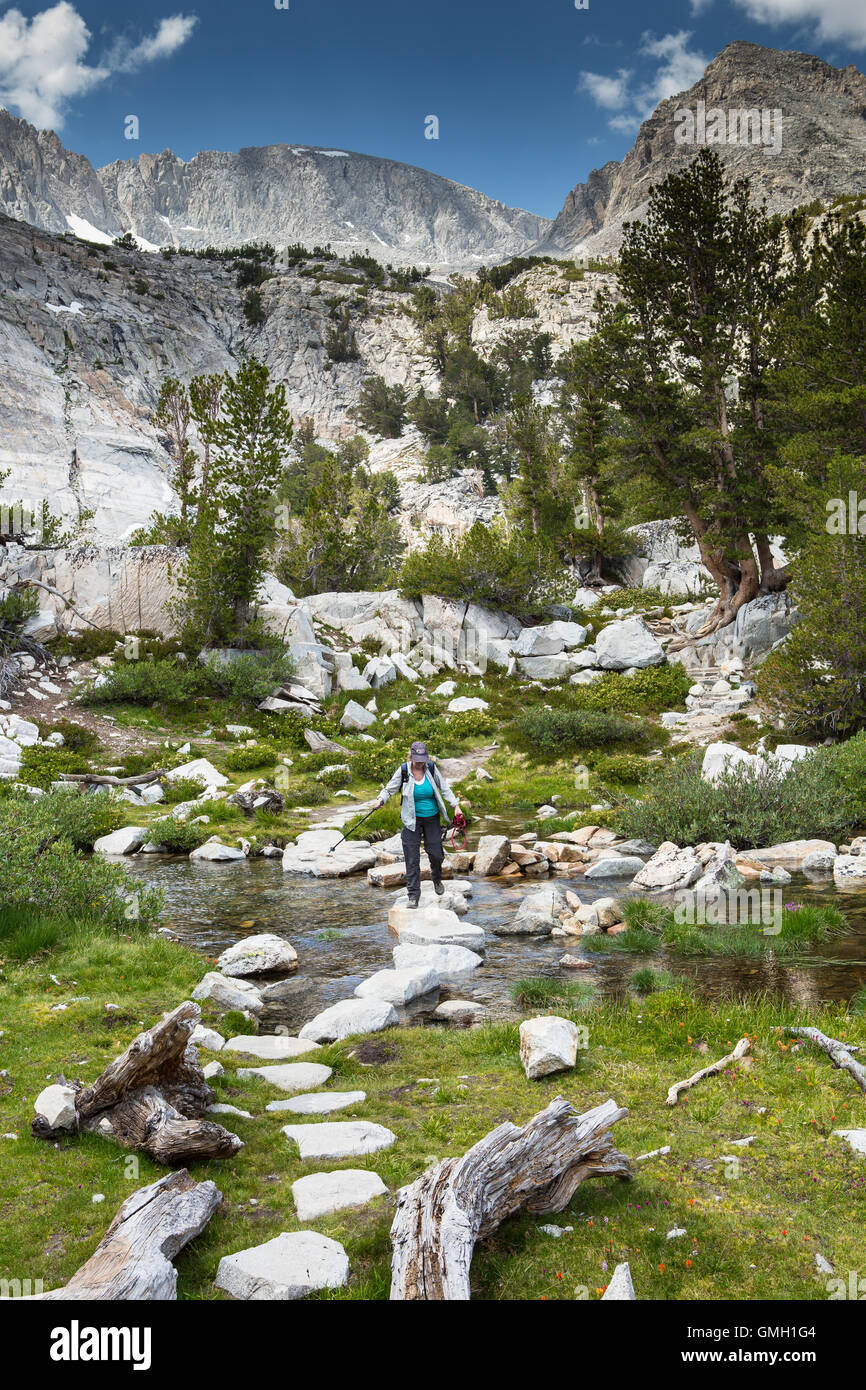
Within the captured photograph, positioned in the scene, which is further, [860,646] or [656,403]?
[656,403]

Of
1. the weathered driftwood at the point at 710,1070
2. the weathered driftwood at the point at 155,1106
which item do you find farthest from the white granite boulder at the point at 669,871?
the weathered driftwood at the point at 155,1106

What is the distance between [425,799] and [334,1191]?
25.6 ft

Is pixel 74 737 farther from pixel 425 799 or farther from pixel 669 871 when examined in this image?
pixel 669 871

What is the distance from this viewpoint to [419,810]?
12172 mm

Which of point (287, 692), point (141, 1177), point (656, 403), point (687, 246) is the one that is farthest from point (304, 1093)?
point (687, 246)

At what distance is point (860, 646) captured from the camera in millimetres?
17250

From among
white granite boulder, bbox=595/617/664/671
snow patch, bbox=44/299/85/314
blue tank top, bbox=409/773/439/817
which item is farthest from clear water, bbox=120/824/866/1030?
snow patch, bbox=44/299/85/314

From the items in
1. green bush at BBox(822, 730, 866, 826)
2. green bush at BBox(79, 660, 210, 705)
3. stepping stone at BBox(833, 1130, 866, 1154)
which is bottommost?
stepping stone at BBox(833, 1130, 866, 1154)

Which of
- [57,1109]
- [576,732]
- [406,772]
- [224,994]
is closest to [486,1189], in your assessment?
[57,1109]

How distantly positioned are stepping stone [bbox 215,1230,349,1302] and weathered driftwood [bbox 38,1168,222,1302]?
28 cm

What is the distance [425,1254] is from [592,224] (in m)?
226

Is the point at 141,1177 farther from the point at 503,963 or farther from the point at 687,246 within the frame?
the point at 687,246

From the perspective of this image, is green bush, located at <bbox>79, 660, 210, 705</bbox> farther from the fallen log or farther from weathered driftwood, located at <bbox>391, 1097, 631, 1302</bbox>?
weathered driftwood, located at <bbox>391, 1097, 631, 1302</bbox>

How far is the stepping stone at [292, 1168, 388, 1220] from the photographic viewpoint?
433cm
